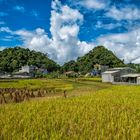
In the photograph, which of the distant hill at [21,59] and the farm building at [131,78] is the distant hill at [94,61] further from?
the farm building at [131,78]

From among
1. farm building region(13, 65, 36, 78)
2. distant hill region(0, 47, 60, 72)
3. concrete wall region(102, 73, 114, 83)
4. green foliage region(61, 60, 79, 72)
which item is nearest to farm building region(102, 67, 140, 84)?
concrete wall region(102, 73, 114, 83)

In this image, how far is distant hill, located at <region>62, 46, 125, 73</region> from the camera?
102 m

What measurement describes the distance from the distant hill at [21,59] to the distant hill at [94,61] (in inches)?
256

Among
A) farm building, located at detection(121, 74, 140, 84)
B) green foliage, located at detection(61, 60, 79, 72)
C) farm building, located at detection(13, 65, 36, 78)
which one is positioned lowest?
farm building, located at detection(121, 74, 140, 84)

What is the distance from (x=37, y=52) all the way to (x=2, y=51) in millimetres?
12812

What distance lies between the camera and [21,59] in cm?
10931

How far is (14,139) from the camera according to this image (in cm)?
718

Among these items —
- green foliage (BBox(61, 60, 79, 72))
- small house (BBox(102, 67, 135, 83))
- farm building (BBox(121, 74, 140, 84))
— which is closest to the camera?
farm building (BBox(121, 74, 140, 84))

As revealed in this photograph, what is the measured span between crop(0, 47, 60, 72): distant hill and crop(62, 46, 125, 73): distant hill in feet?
21.3

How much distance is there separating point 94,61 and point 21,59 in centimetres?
2510

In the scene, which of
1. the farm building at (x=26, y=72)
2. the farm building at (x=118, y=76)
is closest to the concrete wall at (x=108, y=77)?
the farm building at (x=118, y=76)

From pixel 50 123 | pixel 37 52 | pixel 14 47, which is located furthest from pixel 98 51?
pixel 50 123

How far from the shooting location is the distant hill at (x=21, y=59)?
10250 centimetres

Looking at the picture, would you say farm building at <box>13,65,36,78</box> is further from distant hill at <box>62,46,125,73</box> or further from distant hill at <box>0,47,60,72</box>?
distant hill at <box>62,46,125,73</box>
